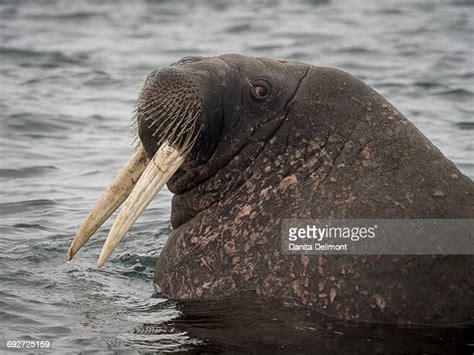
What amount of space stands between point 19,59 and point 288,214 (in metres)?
13.9

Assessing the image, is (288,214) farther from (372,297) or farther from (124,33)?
(124,33)

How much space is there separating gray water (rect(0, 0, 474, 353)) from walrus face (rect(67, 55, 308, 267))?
0.72m

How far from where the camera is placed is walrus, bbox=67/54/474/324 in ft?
24.2

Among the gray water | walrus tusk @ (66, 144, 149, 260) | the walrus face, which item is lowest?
the gray water

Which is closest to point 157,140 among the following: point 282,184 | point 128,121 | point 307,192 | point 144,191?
point 144,191

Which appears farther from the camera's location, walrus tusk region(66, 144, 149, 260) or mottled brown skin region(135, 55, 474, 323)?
walrus tusk region(66, 144, 149, 260)

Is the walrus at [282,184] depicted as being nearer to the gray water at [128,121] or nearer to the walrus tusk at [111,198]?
the walrus tusk at [111,198]

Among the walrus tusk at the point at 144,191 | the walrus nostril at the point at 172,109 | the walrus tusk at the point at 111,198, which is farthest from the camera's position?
the walrus tusk at the point at 111,198

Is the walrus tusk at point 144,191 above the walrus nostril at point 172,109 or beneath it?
beneath

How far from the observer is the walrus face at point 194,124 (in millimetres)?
7668

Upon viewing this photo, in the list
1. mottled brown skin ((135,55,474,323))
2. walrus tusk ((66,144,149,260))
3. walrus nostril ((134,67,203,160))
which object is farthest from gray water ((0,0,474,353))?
walrus nostril ((134,67,203,160))

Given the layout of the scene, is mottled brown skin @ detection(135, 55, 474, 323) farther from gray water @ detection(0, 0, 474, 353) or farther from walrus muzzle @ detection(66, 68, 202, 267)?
gray water @ detection(0, 0, 474, 353)

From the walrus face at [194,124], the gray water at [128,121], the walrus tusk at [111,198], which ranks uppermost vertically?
the walrus face at [194,124]

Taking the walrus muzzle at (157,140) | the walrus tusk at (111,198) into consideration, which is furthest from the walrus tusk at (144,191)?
the walrus tusk at (111,198)
